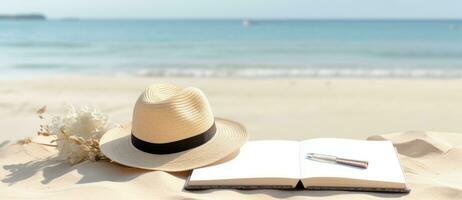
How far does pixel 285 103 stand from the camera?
6535 millimetres

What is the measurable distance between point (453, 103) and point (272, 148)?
4128 mm

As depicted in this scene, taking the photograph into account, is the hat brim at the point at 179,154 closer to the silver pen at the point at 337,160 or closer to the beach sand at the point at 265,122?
the beach sand at the point at 265,122

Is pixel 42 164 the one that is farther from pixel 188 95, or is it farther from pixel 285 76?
pixel 285 76

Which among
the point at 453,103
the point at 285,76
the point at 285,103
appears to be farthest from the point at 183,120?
the point at 285,76

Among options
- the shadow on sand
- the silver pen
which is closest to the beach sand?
the shadow on sand

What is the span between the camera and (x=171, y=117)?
2676mm

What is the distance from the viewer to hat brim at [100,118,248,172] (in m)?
2.67

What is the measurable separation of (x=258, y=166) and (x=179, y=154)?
0.40 m

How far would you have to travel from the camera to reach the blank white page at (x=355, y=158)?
2482 mm

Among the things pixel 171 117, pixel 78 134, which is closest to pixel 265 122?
pixel 78 134

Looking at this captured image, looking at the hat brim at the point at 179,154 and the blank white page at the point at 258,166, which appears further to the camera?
the hat brim at the point at 179,154

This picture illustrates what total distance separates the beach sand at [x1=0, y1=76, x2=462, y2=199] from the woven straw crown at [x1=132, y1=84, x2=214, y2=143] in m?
0.20

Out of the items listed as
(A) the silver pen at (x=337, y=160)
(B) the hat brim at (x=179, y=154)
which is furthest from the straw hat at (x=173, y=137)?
(A) the silver pen at (x=337, y=160)

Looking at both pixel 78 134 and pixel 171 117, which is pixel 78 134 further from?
pixel 171 117
